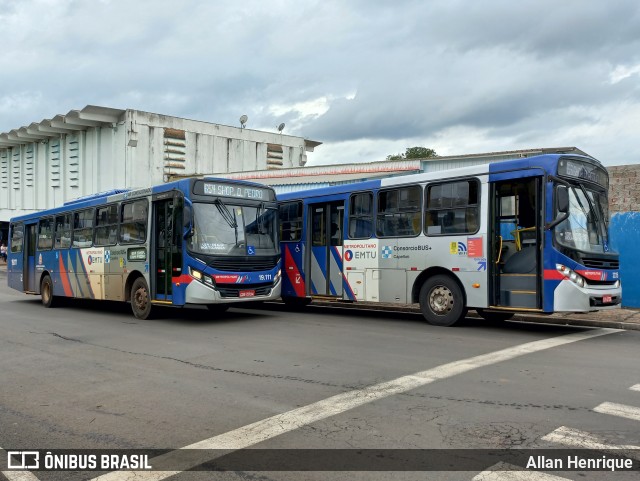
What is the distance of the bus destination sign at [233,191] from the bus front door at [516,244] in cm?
525

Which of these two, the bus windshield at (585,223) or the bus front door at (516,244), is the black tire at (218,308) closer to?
the bus front door at (516,244)

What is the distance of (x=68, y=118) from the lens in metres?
33.1

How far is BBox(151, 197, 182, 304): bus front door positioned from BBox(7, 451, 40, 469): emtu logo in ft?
24.7

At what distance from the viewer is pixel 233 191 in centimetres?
1270

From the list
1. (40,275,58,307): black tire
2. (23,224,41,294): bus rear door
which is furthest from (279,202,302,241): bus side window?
(23,224,41,294): bus rear door

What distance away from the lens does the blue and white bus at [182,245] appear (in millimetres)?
11922

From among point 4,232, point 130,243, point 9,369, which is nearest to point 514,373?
point 9,369

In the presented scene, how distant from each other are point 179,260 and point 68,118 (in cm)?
2510

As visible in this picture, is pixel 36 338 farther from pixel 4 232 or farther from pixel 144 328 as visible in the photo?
pixel 4 232

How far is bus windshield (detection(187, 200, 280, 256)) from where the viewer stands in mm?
11961

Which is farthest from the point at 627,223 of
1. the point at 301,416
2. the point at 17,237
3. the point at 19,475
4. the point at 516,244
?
the point at 17,237

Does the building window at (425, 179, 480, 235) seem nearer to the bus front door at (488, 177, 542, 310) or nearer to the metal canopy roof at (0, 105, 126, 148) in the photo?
the bus front door at (488, 177, 542, 310)

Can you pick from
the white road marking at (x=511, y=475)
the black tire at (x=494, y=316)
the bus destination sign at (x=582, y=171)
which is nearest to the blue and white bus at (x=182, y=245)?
the black tire at (x=494, y=316)

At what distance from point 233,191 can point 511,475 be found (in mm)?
9726
